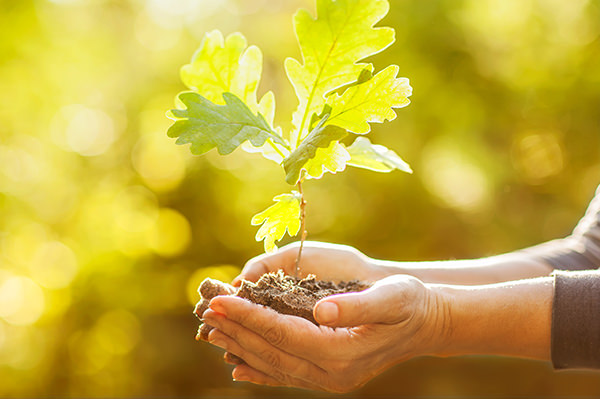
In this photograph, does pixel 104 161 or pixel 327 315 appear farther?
pixel 104 161

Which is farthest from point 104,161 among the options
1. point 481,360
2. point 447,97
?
point 481,360

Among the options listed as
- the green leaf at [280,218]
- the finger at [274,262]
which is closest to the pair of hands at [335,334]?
the green leaf at [280,218]

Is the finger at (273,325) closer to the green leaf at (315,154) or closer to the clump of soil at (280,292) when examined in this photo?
the clump of soil at (280,292)

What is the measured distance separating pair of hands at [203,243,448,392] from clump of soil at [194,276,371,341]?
4cm

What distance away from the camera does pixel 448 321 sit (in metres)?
1.17

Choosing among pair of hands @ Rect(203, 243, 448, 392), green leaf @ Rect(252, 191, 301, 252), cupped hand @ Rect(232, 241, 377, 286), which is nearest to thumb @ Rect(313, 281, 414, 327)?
pair of hands @ Rect(203, 243, 448, 392)

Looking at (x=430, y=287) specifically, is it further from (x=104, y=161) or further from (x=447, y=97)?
(x=104, y=161)

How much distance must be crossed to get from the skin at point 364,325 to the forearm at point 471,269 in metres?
0.08

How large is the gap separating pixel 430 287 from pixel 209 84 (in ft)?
2.19

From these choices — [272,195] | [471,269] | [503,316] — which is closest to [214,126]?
[503,316]

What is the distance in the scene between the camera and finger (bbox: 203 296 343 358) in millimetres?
969

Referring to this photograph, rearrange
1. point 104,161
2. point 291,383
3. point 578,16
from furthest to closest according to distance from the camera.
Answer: point 104,161 → point 578,16 → point 291,383

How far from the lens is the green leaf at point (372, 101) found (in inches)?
40.4

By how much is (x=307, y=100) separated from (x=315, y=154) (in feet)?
0.60
